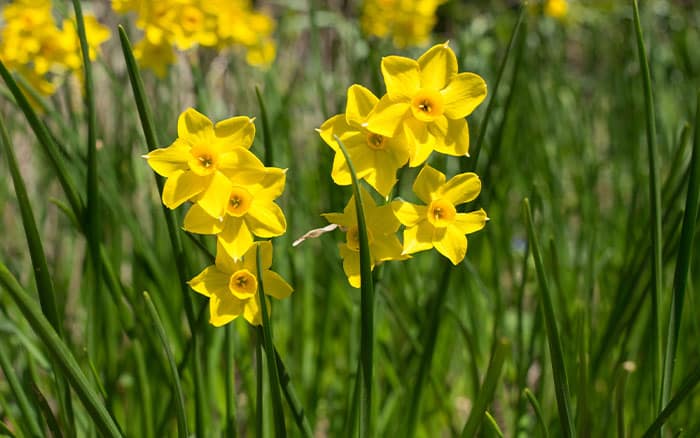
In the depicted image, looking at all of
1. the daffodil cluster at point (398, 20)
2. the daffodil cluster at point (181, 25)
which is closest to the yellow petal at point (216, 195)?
the daffodil cluster at point (181, 25)

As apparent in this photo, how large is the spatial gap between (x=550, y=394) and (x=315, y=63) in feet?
4.20

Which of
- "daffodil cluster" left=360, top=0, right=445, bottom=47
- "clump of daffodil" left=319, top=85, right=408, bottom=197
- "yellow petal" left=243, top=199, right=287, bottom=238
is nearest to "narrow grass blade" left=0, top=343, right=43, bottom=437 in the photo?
"yellow petal" left=243, top=199, right=287, bottom=238

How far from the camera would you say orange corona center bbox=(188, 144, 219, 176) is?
89 cm

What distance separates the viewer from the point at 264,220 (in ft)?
2.95

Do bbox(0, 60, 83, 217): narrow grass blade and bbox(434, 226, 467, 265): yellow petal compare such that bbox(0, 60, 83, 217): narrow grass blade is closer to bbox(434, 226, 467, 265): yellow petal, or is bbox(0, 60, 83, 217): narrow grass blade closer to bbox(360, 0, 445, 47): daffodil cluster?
bbox(434, 226, 467, 265): yellow petal

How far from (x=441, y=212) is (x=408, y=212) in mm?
50

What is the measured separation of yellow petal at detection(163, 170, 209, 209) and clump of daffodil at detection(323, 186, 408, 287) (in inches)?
6.8

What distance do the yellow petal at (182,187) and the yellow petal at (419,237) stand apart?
0.91ft

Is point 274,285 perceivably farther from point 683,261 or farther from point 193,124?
point 683,261

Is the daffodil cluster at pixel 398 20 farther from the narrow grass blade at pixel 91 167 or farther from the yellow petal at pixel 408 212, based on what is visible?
the yellow petal at pixel 408 212

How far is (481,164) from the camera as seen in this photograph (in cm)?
286

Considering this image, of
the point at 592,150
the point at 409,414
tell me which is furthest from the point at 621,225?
the point at 409,414

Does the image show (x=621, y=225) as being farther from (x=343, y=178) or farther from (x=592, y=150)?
(x=343, y=178)

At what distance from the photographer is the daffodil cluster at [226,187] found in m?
0.89
